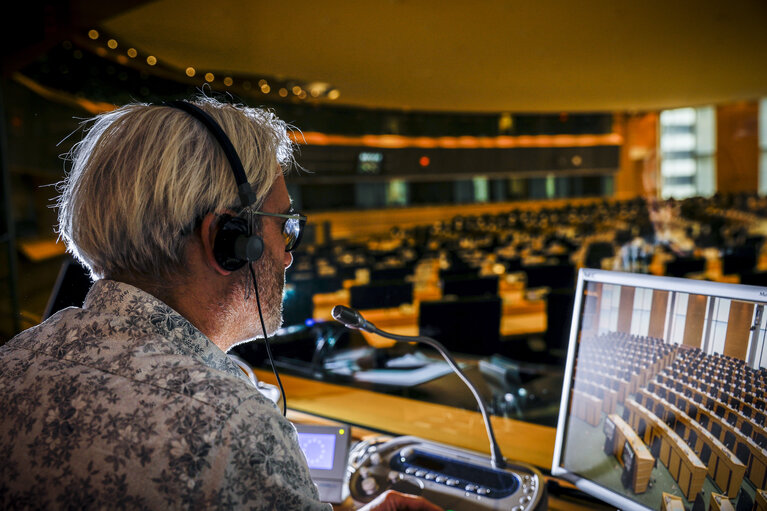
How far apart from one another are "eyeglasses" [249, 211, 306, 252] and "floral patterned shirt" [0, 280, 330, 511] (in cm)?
29

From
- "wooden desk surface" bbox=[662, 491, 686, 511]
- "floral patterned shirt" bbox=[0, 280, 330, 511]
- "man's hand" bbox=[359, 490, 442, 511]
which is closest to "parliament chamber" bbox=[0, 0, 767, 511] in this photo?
"wooden desk surface" bbox=[662, 491, 686, 511]

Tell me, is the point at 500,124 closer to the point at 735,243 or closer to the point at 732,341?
the point at 735,243

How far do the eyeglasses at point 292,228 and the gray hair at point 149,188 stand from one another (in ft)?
0.35

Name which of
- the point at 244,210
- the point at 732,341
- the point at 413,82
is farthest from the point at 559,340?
the point at 413,82

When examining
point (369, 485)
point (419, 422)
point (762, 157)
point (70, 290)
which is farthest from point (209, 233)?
point (762, 157)

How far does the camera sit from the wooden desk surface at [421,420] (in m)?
1.34

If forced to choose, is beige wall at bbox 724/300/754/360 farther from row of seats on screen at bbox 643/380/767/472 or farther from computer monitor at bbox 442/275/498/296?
computer monitor at bbox 442/275/498/296

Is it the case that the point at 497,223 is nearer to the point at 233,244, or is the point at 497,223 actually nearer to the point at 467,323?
the point at 467,323

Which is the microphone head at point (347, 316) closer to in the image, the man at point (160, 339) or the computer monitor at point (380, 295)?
the man at point (160, 339)

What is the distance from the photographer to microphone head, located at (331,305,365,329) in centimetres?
104

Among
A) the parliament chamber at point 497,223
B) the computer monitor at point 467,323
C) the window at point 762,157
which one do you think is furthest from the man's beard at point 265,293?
the window at point 762,157

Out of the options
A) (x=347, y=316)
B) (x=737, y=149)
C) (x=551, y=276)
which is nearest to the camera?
(x=347, y=316)

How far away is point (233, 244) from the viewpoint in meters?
0.75

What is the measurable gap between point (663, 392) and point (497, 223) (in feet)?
35.5
